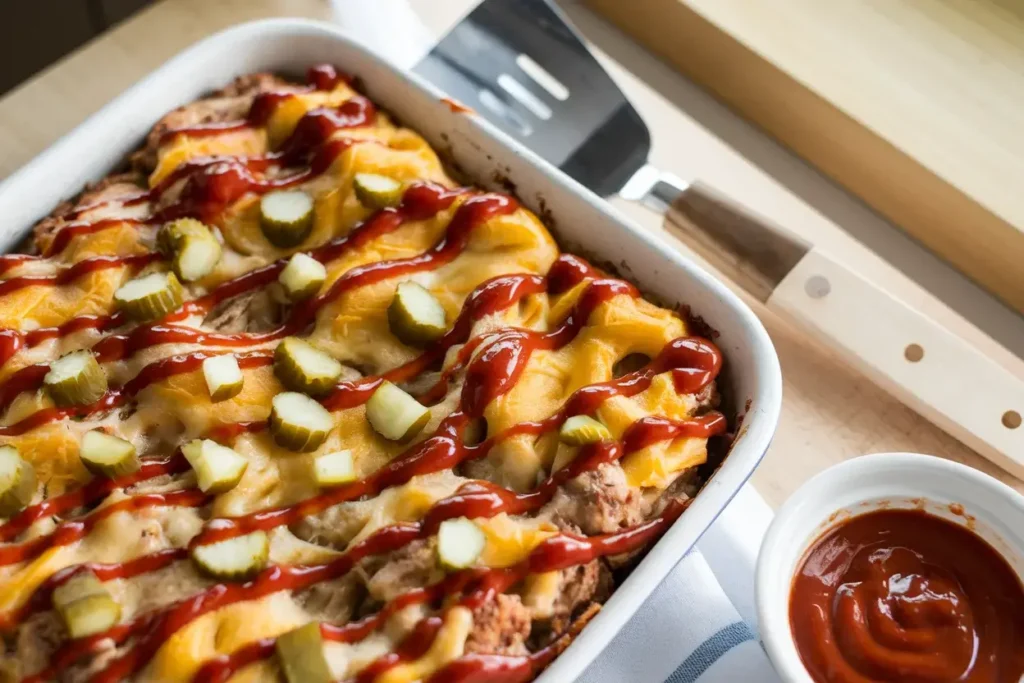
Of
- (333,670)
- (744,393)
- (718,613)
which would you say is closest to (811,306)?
(744,393)

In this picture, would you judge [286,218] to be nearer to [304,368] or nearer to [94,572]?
[304,368]

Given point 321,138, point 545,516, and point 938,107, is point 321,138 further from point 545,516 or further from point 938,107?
point 938,107

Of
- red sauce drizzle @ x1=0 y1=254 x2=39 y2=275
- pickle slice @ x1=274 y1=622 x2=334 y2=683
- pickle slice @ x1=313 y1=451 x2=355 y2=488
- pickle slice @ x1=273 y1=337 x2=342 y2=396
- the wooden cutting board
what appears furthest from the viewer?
the wooden cutting board

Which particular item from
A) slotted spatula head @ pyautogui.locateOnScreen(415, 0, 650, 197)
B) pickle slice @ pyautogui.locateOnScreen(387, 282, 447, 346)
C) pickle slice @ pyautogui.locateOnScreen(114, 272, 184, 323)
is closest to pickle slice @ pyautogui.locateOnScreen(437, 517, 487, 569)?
pickle slice @ pyautogui.locateOnScreen(387, 282, 447, 346)

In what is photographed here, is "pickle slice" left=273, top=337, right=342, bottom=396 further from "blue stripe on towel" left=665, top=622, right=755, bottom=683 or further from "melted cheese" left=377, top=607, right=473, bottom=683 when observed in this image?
"blue stripe on towel" left=665, top=622, right=755, bottom=683

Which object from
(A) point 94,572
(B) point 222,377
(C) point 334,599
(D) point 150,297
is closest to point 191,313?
(D) point 150,297

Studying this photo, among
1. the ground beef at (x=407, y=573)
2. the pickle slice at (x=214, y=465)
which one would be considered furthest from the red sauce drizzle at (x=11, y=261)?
the ground beef at (x=407, y=573)
